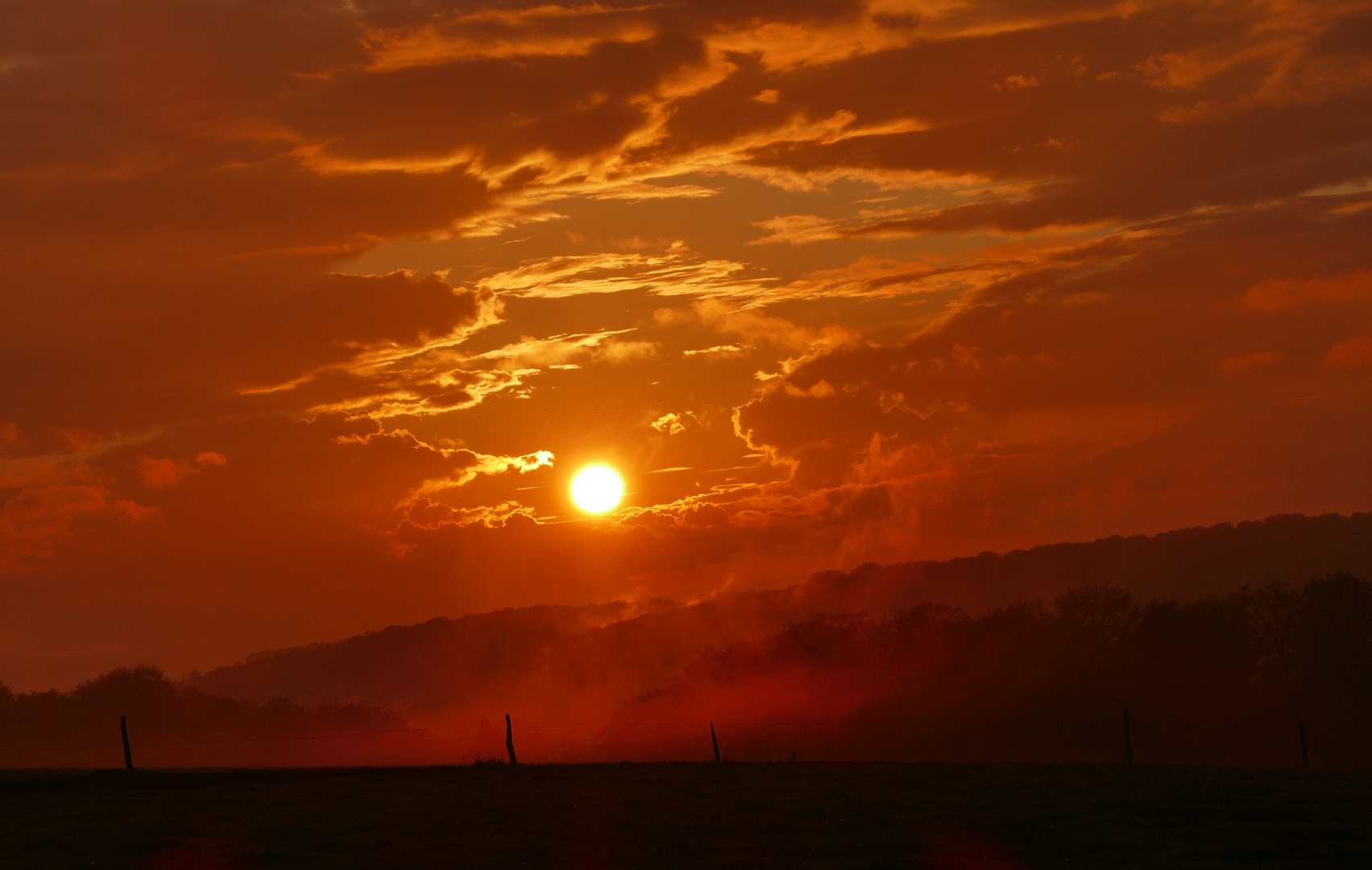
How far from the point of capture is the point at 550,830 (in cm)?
2883

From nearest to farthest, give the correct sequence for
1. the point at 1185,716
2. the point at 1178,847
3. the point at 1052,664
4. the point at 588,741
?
the point at 1178,847, the point at 1185,716, the point at 1052,664, the point at 588,741

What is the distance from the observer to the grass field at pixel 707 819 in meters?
25.2

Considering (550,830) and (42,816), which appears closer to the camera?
(550,830)

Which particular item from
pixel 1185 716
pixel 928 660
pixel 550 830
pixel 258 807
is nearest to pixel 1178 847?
pixel 550 830

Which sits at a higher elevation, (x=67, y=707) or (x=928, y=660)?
(x=67, y=707)

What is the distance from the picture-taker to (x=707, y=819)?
2955 centimetres

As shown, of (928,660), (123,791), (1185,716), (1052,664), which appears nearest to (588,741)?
(928,660)

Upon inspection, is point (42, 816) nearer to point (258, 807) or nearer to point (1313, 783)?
point (258, 807)

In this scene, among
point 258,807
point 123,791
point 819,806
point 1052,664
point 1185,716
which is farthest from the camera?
point 1052,664

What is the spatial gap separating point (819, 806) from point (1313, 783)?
14540mm

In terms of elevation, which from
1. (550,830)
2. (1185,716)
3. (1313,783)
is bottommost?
(1185,716)

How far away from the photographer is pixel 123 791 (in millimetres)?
36875

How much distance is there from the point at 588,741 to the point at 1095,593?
73.2 meters

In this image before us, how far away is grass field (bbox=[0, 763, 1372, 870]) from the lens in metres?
25.2
